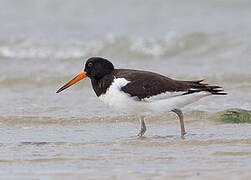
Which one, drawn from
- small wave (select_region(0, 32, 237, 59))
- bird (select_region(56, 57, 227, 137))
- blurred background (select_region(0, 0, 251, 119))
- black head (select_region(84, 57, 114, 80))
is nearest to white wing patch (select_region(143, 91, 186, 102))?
bird (select_region(56, 57, 227, 137))

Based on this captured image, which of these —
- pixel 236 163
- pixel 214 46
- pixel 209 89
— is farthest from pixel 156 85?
pixel 214 46

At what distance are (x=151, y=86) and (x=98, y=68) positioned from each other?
754 mm

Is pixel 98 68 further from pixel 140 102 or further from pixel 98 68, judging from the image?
pixel 140 102

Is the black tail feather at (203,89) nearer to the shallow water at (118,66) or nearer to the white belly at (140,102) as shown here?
the white belly at (140,102)

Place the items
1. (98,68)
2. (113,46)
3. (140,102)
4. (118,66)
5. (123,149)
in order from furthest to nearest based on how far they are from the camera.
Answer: (113,46), (118,66), (98,68), (140,102), (123,149)

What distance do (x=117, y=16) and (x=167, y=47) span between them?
124 inches

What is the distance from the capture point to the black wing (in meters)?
8.38

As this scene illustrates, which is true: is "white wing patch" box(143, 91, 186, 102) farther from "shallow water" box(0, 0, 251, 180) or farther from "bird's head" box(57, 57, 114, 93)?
"bird's head" box(57, 57, 114, 93)

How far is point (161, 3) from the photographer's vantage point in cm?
1961

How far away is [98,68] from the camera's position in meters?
8.77

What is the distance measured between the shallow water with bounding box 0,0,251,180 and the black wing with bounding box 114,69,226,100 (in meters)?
0.54

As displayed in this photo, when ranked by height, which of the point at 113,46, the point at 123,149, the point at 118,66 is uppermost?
the point at 113,46

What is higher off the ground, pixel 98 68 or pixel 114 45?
pixel 114 45

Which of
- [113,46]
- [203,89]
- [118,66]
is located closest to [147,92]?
[203,89]
